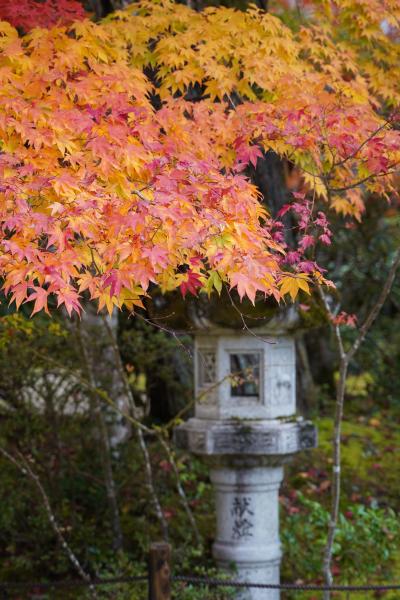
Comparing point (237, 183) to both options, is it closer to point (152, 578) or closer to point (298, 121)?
point (298, 121)

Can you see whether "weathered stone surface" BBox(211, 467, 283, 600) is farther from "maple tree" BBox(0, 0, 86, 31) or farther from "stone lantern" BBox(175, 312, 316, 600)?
"maple tree" BBox(0, 0, 86, 31)

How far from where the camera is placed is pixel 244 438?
643 centimetres

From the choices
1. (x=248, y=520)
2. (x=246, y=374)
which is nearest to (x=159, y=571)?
(x=248, y=520)

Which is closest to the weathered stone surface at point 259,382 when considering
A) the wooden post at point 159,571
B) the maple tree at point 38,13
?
the wooden post at point 159,571

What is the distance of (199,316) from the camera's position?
6414 mm

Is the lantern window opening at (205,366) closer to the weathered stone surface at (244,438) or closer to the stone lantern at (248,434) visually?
the stone lantern at (248,434)

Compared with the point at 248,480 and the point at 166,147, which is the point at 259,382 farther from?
the point at 166,147

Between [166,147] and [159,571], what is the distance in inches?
92.7

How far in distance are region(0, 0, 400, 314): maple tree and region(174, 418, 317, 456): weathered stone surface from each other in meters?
1.66

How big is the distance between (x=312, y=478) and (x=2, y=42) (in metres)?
6.01

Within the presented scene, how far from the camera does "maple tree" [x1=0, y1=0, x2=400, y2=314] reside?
375 centimetres

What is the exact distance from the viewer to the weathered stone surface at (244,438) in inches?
253

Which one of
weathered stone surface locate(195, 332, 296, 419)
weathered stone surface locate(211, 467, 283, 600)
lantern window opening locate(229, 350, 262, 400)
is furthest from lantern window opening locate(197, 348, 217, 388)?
weathered stone surface locate(211, 467, 283, 600)

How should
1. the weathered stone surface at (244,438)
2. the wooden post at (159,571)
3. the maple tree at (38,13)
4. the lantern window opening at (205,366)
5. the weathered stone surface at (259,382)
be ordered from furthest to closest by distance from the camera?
1. the lantern window opening at (205,366)
2. the weathered stone surface at (259,382)
3. the weathered stone surface at (244,438)
4. the maple tree at (38,13)
5. the wooden post at (159,571)
